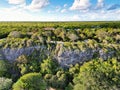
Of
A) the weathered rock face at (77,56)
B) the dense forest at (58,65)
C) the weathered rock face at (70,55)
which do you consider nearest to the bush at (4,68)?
the dense forest at (58,65)

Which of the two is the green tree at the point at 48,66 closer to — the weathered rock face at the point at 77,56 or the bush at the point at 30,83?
the weathered rock face at the point at 77,56

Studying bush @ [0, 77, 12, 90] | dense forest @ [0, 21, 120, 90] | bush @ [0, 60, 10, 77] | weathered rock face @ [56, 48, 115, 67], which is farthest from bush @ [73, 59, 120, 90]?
bush @ [0, 60, 10, 77]

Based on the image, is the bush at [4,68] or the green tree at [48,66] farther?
the green tree at [48,66]

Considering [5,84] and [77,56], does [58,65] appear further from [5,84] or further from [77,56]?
[5,84]

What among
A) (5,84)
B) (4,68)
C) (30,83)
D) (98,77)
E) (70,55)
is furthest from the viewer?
(70,55)

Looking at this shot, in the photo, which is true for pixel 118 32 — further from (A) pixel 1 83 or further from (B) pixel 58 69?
(A) pixel 1 83

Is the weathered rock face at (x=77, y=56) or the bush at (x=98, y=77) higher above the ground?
the weathered rock face at (x=77, y=56)

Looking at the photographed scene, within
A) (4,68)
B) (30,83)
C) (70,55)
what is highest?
(70,55)

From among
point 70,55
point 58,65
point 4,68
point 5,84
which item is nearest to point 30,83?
point 5,84

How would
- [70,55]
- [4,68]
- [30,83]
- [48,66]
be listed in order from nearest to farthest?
[30,83] → [4,68] → [48,66] → [70,55]

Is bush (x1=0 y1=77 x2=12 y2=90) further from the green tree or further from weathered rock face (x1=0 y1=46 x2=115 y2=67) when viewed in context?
weathered rock face (x1=0 y1=46 x2=115 y2=67)
